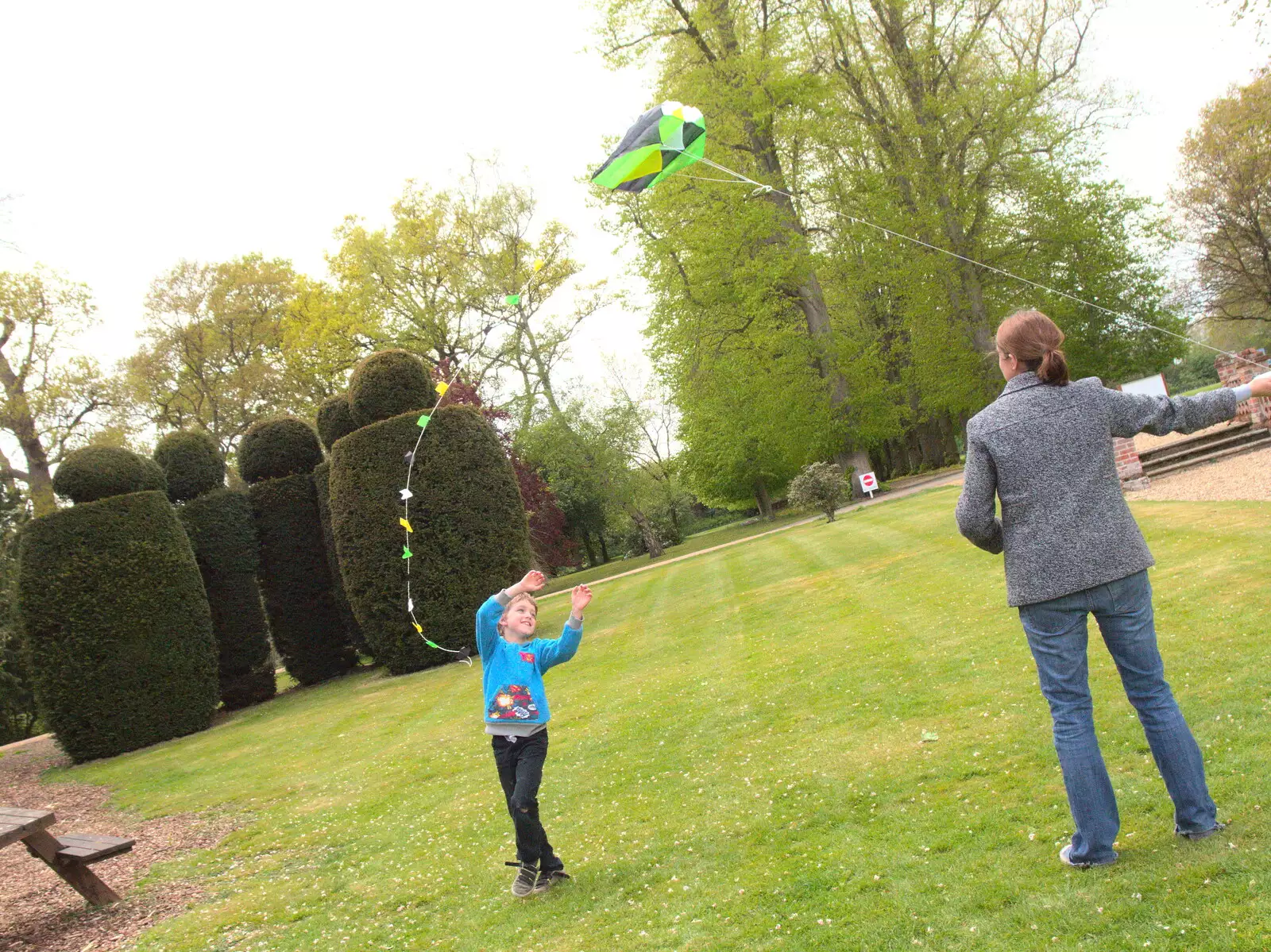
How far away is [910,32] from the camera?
2975 centimetres

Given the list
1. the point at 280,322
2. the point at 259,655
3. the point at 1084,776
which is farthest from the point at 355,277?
the point at 1084,776

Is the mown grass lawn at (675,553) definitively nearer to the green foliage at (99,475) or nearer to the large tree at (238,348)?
the large tree at (238,348)

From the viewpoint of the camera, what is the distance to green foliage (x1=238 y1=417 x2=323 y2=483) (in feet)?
59.9

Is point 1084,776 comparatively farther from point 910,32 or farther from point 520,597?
point 910,32

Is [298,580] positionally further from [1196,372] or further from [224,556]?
[1196,372]

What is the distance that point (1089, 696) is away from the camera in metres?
3.43

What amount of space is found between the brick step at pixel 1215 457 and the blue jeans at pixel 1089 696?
1536 cm

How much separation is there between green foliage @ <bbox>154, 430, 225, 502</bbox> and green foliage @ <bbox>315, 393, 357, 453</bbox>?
91.0 inches

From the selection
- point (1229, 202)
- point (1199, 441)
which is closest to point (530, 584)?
point (1199, 441)

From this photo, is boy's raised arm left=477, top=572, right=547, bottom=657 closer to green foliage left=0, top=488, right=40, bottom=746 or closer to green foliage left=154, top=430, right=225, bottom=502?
green foliage left=154, top=430, right=225, bottom=502

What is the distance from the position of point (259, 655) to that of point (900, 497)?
1728cm

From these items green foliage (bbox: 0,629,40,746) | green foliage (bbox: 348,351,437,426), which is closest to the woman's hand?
green foliage (bbox: 348,351,437,426)

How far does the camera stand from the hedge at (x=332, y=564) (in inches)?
700

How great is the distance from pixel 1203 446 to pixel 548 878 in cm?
1694
